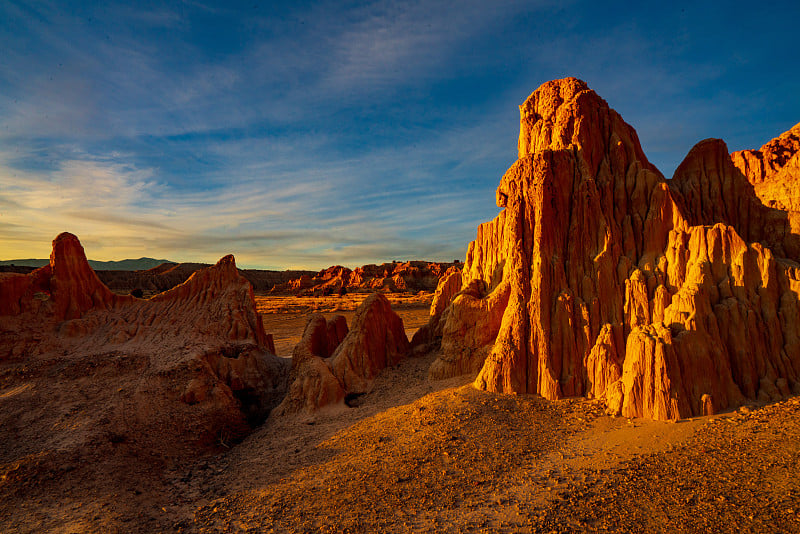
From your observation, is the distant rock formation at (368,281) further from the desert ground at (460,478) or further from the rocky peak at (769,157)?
the desert ground at (460,478)

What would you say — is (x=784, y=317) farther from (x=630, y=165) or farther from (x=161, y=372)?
(x=161, y=372)

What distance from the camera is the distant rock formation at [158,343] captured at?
48.5ft

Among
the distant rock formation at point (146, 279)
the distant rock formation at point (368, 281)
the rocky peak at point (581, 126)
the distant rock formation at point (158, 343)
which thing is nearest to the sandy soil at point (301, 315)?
the distant rock formation at point (158, 343)

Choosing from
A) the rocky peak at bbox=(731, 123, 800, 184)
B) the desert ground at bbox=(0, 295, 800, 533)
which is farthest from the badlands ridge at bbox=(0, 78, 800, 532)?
the rocky peak at bbox=(731, 123, 800, 184)

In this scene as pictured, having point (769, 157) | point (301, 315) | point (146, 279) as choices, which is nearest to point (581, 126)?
point (769, 157)

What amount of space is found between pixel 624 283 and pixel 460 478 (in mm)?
9402

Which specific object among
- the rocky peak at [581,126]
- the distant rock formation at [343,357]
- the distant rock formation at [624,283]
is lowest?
the distant rock formation at [343,357]

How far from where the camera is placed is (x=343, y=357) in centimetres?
1780

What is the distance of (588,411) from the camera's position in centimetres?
1233

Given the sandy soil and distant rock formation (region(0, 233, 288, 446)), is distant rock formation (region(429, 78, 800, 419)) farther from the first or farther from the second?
the sandy soil

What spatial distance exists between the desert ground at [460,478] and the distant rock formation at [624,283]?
3.40 ft

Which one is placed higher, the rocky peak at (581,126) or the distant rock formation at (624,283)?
the rocky peak at (581,126)

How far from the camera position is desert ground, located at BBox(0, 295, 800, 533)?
8.16 metres

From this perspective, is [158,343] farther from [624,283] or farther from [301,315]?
[301,315]
